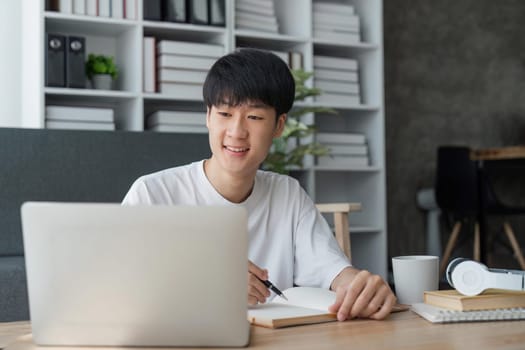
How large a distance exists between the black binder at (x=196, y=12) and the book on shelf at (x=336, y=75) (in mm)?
758

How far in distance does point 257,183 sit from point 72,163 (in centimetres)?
156

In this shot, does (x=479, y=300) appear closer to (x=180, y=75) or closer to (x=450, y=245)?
(x=180, y=75)

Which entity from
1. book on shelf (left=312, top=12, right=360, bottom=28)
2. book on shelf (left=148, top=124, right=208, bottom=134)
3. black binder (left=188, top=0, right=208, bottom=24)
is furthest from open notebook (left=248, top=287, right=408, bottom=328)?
book on shelf (left=312, top=12, right=360, bottom=28)

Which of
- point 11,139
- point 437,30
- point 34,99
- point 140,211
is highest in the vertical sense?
point 437,30

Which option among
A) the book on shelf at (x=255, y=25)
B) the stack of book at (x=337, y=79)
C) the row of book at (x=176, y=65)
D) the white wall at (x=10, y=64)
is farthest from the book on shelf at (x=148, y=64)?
the stack of book at (x=337, y=79)

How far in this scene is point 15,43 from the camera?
3.90 meters

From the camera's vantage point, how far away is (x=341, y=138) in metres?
4.46

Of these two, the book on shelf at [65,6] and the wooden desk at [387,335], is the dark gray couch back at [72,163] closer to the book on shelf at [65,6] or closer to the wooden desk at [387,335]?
the book on shelf at [65,6]

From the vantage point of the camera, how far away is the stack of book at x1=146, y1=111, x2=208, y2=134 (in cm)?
381

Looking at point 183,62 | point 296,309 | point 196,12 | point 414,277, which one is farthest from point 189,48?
point 296,309

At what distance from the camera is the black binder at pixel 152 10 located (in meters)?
3.79

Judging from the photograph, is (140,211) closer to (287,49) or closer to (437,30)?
(287,49)

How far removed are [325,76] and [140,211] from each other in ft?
11.6

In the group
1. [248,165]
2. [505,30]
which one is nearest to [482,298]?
[248,165]
